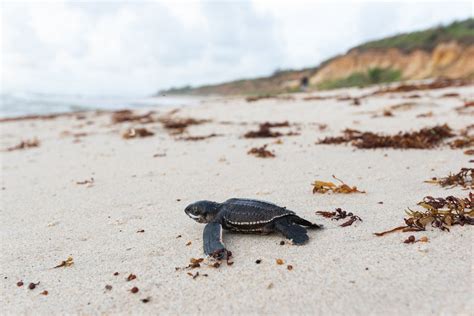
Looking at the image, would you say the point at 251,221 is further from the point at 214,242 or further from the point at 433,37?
the point at 433,37

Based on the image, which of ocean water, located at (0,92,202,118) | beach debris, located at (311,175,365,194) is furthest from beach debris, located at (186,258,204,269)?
ocean water, located at (0,92,202,118)

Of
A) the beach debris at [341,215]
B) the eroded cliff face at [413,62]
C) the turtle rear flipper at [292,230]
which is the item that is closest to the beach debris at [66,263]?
the turtle rear flipper at [292,230]

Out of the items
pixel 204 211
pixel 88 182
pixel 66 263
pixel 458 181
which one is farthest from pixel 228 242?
pixel 88 182

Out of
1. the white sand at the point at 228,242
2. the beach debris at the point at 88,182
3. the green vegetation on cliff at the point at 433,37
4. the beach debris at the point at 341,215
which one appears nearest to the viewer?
the white sand at the point at 228,242

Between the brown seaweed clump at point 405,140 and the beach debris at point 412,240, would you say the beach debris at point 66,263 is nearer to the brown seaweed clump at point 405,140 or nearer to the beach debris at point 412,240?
the beach debris at point 412,240

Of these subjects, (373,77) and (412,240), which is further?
(373,77)

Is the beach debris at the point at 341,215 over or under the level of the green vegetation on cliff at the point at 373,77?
under

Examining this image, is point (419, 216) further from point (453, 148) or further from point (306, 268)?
point (453, 148)
